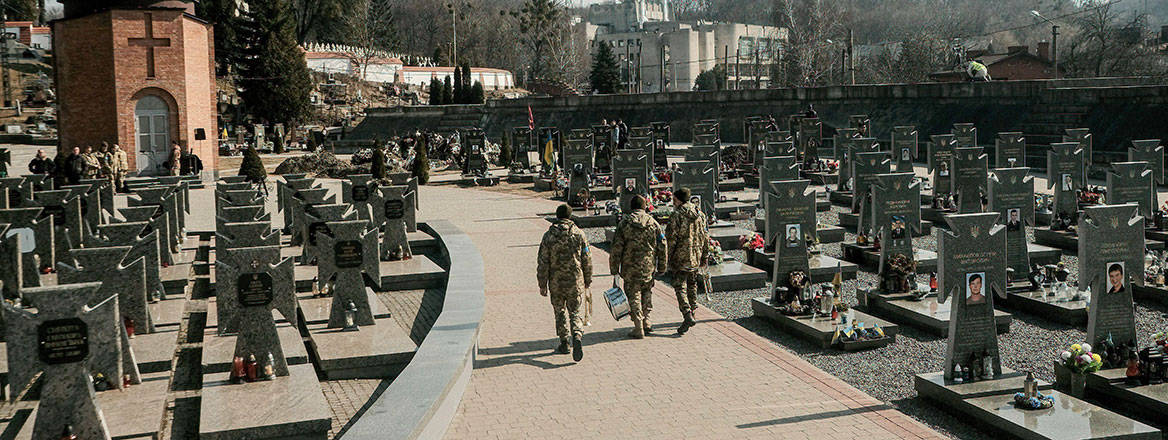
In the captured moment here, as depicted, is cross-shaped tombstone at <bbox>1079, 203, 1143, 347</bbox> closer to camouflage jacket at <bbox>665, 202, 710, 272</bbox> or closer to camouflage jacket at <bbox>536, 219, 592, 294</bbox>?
camouflage jacket at <bbox>665, 202, 710, 272</bbox>

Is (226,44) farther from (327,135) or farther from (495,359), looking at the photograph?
(495,359)

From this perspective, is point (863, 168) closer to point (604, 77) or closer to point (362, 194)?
point (362, 194)

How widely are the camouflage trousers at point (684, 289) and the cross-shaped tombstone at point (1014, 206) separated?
567 cm

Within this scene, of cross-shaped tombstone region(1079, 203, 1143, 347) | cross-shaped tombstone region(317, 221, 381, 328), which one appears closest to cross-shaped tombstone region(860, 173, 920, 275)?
cross-shaped tombstone region(1079, 203, 1143, 347)

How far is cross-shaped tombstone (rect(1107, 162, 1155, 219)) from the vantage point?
18.5 metres

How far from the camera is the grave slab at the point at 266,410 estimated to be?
8883mm

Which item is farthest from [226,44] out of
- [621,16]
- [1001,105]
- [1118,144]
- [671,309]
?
[621,16]

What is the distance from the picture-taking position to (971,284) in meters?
10.3

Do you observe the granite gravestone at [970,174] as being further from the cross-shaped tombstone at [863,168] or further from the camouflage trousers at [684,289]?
the camouflage trousers at [684,289]

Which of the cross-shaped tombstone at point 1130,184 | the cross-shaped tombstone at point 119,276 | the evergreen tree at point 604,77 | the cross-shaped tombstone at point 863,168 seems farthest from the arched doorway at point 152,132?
the evergreen tree at point 604,77

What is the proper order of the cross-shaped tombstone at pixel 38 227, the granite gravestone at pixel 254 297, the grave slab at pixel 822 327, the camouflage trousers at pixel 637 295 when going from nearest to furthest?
A: the granite gravestone at pixel 254 297, the grave slab at pixel 822 327, the camouflage trousers at pixel 637 295, the cross-shaped tombstone at pixel 38 227

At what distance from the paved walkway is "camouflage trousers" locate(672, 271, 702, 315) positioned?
1.32 ft

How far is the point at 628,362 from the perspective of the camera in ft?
37.6

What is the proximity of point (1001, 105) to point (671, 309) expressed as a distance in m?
31.3
